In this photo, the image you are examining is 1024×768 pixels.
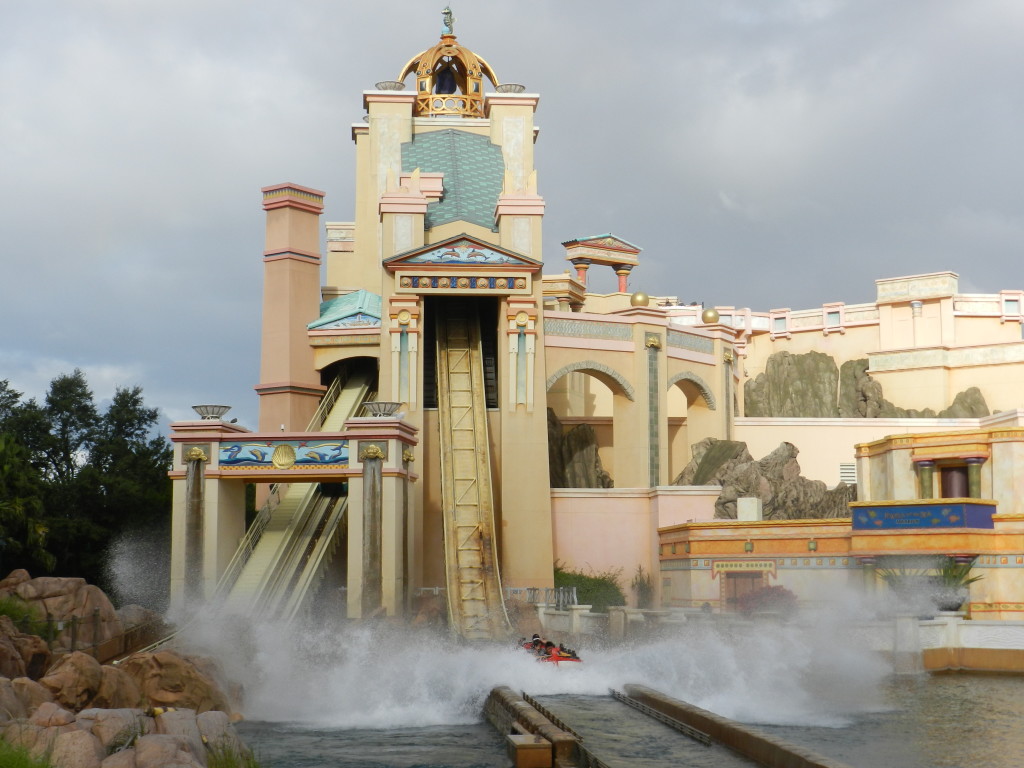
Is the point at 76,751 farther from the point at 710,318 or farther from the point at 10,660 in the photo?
the point at 710,318

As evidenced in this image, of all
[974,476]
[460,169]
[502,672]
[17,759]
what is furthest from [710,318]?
[17,759]

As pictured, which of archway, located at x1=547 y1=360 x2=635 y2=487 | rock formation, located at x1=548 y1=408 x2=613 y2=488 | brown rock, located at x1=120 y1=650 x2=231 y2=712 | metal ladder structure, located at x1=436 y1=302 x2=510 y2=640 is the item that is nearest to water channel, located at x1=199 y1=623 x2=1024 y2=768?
brown rock, located at x1=120 y1=650 x2=231 y2=712

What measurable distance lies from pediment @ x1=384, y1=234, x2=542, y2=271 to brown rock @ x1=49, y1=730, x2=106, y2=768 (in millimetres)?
22555

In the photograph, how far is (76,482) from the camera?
1442 inches

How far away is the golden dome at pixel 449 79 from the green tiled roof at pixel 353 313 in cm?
982

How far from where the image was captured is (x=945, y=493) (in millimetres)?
34906

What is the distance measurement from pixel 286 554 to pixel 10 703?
14.7 meters

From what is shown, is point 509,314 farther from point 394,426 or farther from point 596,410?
point 596,410

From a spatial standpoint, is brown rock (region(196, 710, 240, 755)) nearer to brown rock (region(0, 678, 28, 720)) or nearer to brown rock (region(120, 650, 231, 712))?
brown rock (region(0, 678, 28, 720))

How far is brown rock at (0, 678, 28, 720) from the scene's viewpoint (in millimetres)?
15322

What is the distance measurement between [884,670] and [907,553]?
4.24m

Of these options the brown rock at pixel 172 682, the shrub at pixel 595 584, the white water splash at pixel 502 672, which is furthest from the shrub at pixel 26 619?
the shrub at pixel 595 584

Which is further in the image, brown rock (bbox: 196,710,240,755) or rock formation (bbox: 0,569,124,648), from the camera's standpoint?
rock formation (bbox: 0,569,124,648)

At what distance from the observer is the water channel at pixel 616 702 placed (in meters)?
16.9
